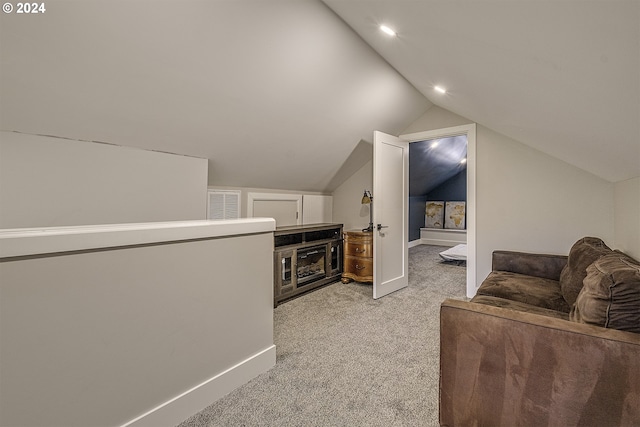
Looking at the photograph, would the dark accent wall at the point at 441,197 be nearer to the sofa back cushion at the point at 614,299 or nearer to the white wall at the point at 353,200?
the white wall at the point at 353,200

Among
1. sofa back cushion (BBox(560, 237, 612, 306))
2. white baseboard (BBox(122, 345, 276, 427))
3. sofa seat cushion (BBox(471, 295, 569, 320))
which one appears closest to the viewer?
white baseboard (BBox(122, 345, 276, 427))

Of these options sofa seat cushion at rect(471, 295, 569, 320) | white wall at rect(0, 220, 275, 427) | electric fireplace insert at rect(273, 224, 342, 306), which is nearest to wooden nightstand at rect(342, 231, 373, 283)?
electric fireplace insert at rect(273, 224, 342, 306)

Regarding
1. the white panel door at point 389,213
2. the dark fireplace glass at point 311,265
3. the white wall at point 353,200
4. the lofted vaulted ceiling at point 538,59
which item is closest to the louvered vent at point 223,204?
the dark fireplace glass at point 311,265

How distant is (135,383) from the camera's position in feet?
4.05

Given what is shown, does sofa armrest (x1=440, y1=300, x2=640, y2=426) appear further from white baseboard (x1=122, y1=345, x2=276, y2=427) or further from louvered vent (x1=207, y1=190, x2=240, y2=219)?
louvered vent (x1=207, y1=190, x2=240, y2=219)

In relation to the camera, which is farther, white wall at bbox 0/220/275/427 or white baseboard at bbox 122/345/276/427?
white baseboard at bbox 122/345/276/427

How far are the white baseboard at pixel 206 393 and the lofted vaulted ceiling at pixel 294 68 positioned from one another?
188 cm

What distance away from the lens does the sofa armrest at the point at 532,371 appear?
0.96 metres

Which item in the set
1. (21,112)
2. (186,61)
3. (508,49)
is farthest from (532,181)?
(21,112)

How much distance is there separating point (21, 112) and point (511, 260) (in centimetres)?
403

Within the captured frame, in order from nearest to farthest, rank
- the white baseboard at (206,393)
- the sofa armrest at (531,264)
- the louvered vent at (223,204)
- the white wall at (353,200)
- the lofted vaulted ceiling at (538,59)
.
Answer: the lofted vaulted ceiling at (538,59) < the white baseboard at (206,393) < the sofa armrest at (531,264) < the louvered vent at (223,204) < the white wall at (353,200)

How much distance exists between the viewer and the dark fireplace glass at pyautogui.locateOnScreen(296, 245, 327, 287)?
3.42m

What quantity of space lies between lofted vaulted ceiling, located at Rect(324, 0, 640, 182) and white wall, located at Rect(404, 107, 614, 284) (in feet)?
1.38

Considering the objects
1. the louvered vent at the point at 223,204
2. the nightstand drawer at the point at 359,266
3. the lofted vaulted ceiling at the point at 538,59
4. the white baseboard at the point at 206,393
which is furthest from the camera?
the nightstand drawer at the point at 359,266
